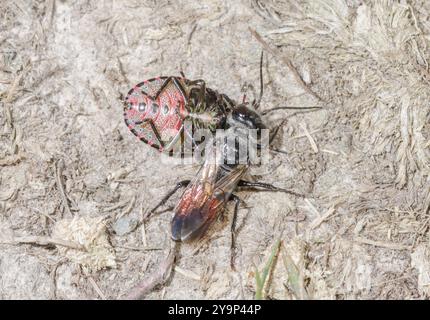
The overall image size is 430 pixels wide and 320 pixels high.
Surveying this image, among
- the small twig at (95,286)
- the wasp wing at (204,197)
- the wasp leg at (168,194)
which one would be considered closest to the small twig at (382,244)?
the wasp wing at (204,197)

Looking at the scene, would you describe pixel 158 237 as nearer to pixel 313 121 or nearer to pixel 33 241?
pixel 33 241

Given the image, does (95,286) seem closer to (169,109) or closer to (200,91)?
(169,109)

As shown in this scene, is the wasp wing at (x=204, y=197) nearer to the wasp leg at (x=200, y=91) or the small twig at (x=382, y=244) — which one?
the wasp leg at (x=200, y=91)

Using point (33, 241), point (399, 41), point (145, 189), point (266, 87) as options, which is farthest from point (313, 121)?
point (33, 241)

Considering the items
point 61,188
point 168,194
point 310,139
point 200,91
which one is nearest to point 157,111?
point 200,91

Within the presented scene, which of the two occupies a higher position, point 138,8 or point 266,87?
point 138,8

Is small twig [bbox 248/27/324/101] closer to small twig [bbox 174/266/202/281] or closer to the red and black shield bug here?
the red and black shield bug
